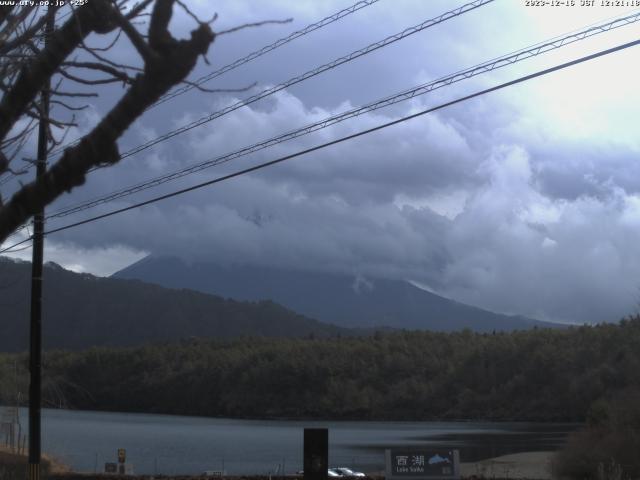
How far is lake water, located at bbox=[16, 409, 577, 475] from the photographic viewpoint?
54406 millimetres

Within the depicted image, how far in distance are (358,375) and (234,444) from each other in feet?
213

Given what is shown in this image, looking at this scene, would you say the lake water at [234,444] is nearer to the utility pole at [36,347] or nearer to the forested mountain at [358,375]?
the forested mountain at [358,375]

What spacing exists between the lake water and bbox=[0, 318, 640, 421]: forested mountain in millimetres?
14010

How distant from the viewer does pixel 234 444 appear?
76.9m

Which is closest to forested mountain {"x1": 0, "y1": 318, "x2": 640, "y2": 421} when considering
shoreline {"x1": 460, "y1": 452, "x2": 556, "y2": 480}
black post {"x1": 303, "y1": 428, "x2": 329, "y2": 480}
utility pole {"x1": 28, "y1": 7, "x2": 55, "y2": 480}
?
shoreline {"x1": 460, "y1": 452, "x2": 556, "y2": 480}

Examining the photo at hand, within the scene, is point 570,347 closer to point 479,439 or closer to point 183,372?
point 479,439

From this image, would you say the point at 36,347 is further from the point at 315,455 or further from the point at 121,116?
the point at 121,116

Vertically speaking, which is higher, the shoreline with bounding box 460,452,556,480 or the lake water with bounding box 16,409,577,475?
the shoreline with bounding box 460,452,556,480

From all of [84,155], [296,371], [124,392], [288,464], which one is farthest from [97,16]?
[124,392]

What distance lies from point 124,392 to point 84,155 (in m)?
146

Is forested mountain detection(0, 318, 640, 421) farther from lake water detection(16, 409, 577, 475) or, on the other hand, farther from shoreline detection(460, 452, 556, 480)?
shoreline detection(460, 452, 556, 480)

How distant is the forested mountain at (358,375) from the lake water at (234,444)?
14010 mm

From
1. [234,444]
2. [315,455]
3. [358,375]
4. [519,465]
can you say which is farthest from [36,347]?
[358,375]

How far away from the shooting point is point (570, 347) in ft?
388
